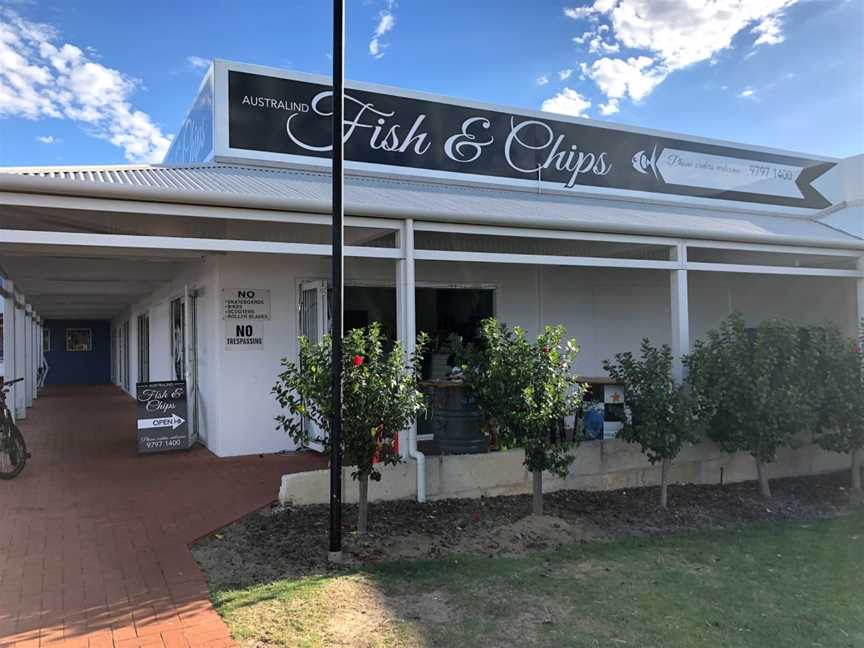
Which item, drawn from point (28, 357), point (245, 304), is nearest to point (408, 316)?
point (245, 304)

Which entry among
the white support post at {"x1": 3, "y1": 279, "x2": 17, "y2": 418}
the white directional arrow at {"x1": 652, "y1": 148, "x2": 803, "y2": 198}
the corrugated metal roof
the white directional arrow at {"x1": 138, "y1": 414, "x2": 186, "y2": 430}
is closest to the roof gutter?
the corrugated metal roof

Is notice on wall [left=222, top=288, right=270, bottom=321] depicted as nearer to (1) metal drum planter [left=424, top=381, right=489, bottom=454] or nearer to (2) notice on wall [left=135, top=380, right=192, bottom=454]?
(2) notice on wall [left=135, top=380, right=192, bottom=454]

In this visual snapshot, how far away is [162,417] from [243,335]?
5.31 ft

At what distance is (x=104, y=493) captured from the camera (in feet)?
Answer: 21.3

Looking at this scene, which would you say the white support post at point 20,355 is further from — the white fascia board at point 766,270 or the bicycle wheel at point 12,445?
the white fascia board at point 766,270

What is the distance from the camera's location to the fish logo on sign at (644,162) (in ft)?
39.7

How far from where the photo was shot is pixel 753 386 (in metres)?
6.89

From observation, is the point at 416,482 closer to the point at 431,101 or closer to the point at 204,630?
the point at 204,630

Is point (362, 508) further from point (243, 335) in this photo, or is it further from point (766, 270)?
point (766, 270)

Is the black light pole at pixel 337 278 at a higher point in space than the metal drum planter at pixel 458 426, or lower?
higher

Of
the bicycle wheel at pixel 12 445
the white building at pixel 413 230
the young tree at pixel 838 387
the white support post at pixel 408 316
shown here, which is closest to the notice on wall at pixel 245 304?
the white building at pixel 413 230

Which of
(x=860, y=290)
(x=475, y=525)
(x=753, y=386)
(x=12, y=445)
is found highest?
(x=860, y=290)

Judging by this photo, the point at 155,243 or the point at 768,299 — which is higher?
the point at 155,243

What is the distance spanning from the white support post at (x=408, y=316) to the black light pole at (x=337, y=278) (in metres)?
1.68
